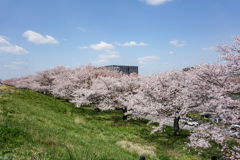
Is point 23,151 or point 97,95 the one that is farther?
point 97,95

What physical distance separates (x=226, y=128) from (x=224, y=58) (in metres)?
Answer: 4.82

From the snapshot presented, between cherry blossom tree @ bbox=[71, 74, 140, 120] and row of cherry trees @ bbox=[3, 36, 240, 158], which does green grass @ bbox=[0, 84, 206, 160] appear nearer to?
row of cherry trees @ bbox=[3, 36, 240, 158]

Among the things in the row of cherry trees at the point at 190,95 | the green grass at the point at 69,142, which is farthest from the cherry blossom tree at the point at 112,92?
the green grass at the point at 69,142

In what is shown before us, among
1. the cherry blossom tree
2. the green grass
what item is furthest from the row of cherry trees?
the green grass

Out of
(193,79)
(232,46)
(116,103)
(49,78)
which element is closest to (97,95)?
(116,103)

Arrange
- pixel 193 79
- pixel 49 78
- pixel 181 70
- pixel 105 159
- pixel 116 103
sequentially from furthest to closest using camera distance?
pixel 49 78 → pixel 116 103 → pixel 181 70 → pixel 193 79 → pixel 105 159

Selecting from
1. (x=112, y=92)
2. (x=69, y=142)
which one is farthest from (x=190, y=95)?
(x=112, y=92)

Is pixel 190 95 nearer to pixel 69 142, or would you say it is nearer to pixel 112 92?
pixel 69 142

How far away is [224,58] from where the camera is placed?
9953 millimetres

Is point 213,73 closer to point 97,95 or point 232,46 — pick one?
point 232,46

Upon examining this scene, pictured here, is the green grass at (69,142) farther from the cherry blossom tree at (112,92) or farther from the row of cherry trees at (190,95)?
the cherry blossom tree at (112,92)

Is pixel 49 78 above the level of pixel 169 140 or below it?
above

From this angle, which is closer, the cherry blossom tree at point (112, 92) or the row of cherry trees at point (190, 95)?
the row of cherry trees at point (190, 95)

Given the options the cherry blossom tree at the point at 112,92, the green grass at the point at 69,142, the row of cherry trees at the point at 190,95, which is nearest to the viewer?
the green grass at the point at 69,142
